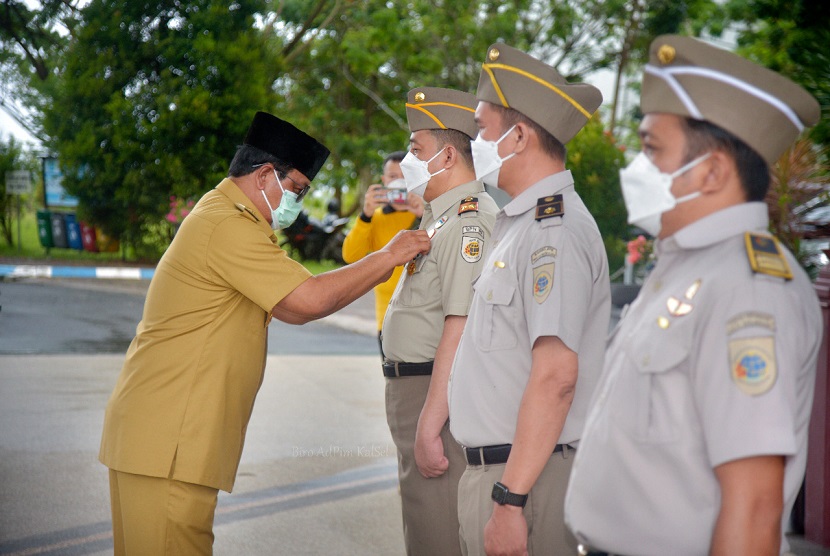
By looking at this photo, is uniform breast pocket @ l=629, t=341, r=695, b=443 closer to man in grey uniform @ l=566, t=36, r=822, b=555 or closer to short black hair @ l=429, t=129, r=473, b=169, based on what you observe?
man in grey uniform @ l=566, t=36, r=822, b=555

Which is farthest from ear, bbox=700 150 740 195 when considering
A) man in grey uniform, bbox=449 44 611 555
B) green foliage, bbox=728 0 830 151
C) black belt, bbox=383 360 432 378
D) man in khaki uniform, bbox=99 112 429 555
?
green foliage, bbox=728 0 830 151

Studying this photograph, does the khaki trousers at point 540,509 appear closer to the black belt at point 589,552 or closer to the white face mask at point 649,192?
the black belt at point 589,552

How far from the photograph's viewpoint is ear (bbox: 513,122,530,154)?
99.9 inches

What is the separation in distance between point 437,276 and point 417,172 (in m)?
0.46

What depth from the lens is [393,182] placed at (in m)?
5.53

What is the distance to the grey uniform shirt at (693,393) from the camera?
1.53m

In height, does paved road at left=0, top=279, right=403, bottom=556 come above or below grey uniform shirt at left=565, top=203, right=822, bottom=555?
below

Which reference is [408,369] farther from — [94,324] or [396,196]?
[94,324]

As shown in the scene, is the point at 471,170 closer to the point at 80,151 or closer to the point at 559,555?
the point at 559,555

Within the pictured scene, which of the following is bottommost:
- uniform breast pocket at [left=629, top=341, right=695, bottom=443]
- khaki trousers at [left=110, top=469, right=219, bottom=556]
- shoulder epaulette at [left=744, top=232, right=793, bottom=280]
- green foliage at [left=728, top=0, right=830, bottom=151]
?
khaki trousers at [left=110, top=469, right=219, bottom=556]

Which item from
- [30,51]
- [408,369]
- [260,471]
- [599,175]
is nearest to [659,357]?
[408,369]

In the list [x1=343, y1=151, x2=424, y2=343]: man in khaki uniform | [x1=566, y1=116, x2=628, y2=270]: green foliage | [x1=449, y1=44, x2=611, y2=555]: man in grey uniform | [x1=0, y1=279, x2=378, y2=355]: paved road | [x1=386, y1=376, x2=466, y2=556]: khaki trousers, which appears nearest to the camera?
[x1=449, y1=44, x2=611, y2=555]: man in grey uniform

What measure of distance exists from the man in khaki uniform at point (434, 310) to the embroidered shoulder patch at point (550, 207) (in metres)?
0.66

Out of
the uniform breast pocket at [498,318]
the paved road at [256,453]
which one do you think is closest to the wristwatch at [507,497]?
the uniform breast pocket at [498,318]
